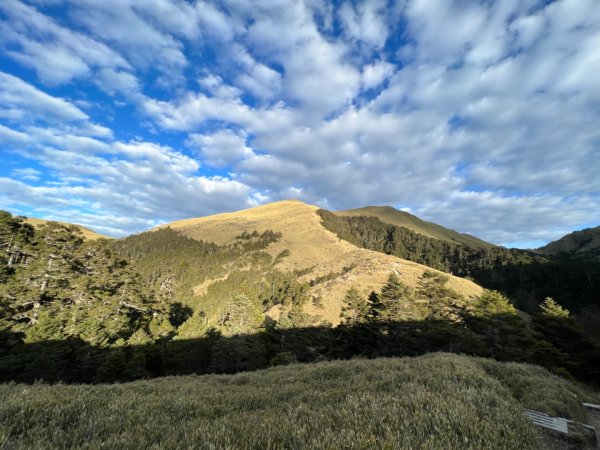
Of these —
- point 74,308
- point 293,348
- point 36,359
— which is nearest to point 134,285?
point 74,308

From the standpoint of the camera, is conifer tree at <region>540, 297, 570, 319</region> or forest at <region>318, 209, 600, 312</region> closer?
conifer tree at <region>540, 297, 570, 319</region>

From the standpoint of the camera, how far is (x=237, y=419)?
6469mm

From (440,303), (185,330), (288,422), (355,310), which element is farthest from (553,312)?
(288,422)

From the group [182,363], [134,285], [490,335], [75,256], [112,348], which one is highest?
[75,256]

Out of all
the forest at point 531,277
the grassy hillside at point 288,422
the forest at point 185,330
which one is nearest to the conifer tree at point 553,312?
the forest at point 185,330

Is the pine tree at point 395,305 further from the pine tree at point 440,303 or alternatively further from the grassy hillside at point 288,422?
the grassy hillside at point 288,422

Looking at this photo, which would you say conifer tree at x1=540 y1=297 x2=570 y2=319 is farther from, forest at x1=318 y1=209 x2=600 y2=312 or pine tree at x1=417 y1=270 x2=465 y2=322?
forest at x1=318 y1=209 x2=600 y2=312

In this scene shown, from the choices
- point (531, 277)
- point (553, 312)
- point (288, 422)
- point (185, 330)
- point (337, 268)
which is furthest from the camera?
point (337, 268)

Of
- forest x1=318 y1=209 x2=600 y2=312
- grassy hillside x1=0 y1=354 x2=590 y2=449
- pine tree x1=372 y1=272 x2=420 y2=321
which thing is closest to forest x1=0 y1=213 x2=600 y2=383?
pine tree x1=372 y1=272 x2=420 y2=321

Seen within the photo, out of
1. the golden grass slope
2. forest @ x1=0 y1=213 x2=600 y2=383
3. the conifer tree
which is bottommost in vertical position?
forest @ x1=0 y1=213 x2=600 y2=383

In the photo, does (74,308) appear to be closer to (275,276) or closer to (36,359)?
(36,359)

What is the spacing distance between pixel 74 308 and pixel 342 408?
4817cm

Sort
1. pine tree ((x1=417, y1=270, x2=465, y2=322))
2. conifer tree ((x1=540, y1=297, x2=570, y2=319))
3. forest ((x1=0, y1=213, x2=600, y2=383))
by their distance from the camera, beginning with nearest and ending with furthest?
forest ((x1=0, y1=213, x2=600, y2=383)) → conifer tree ((x1=540, y1=297, x2=570, y2=319)) → pine tree ((x1=417, y1=270, x2=465, y2=322))

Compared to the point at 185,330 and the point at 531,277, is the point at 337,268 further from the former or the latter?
the point at 185,330
